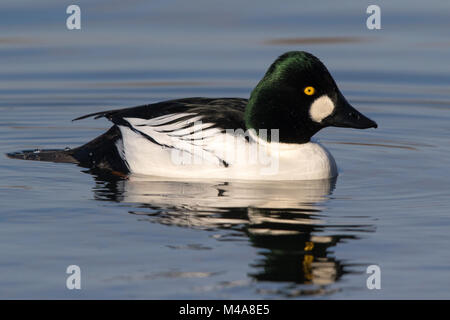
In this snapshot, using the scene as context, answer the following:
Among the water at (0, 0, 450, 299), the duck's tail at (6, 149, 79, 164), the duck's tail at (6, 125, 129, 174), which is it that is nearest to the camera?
the water at (0, 0, 450, 299)

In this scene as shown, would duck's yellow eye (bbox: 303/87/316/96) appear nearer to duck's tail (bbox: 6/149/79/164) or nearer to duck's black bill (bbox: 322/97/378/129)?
duck's black bill (bbox: 322/97/378/129)

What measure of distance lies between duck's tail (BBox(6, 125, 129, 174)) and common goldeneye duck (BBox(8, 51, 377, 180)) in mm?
55

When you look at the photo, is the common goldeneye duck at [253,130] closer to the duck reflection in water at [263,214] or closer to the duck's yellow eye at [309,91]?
the duck's yellow eye at [309,91]

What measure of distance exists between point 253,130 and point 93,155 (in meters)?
1.77

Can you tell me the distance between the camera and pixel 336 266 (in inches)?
285

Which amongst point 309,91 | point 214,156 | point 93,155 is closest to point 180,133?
point 214,156

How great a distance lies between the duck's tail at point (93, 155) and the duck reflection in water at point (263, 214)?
1.02 ft

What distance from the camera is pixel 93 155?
1062cm

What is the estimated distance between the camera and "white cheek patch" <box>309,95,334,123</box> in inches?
381

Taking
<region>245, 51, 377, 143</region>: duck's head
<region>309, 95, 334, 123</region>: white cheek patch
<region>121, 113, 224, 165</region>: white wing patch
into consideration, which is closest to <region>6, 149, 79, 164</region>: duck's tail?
<region>121, 113, 224, 165</region>: white wing patch

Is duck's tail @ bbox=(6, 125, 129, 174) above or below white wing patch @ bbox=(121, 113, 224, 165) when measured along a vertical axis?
below

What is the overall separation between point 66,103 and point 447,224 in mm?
6815

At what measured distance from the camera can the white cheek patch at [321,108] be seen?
967 cm

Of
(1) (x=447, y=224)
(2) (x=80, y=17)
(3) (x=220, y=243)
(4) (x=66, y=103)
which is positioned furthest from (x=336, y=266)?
(2) (x=80, y=17)
